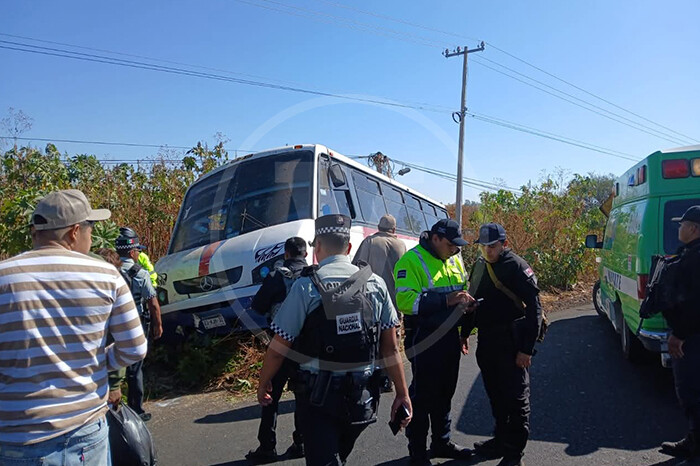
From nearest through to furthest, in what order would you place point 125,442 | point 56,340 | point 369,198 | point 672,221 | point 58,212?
point 56,340 → point 58,212 → point 125,442 → point 672,221 → point 369,198

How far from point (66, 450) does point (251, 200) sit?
197 inches

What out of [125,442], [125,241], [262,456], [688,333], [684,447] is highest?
[125,241]

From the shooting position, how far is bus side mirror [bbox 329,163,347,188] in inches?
282

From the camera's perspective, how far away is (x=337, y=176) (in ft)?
23.7

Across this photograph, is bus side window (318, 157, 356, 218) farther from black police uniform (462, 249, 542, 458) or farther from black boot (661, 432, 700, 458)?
black boot (661, 432, 700, 458)

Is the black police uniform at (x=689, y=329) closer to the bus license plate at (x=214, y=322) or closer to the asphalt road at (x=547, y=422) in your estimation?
the asphalt road at (x=547, y=422)

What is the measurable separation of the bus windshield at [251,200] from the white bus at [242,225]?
0.01 m

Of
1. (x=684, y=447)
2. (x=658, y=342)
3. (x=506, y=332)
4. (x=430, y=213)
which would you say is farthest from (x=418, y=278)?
(x=430, y=213)

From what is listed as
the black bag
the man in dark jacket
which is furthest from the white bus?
the black bag

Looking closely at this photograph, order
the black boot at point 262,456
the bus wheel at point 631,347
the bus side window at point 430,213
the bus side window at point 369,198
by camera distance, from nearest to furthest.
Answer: the black boot at point 262,456
the bus wheel at point 631,347
the bus side window at point 369,198
the bus side window at point 430,213

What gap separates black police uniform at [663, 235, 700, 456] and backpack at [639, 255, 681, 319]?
24 millimetres

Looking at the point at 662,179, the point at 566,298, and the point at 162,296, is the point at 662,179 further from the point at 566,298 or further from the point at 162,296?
the point at 566,298

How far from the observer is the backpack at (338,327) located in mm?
2703

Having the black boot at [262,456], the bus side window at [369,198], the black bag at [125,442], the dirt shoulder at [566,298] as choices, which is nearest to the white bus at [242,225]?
the bus side window at [369,198]
